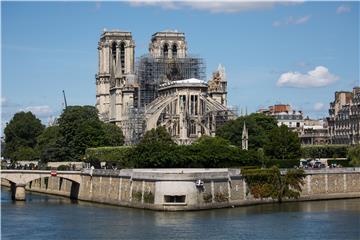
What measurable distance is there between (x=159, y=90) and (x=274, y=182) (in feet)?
154

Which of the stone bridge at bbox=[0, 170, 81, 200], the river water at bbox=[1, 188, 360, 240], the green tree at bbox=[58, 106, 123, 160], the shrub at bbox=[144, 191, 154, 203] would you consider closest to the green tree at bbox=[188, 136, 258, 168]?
the river water at bbox=[1, 188, 360, 240]

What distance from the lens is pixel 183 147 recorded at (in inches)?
2800

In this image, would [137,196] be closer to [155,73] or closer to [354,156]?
[354,156]

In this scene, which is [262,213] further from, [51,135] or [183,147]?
[51,135]

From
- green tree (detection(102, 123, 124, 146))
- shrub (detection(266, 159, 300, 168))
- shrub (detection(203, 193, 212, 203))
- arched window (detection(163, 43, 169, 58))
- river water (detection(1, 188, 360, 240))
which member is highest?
arched window (detection(163, 43, 169, 58))

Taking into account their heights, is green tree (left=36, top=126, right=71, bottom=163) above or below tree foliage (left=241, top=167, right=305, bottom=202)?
above

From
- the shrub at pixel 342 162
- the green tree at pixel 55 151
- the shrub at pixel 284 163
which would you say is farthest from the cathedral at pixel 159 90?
the shrub at pixel 284 163

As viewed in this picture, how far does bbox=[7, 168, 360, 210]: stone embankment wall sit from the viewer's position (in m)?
58.4

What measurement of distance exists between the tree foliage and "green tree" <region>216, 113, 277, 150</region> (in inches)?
926

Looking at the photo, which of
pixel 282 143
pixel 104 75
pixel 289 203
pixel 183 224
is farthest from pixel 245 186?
pixel 104 75

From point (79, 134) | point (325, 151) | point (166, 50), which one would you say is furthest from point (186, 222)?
point (166, 50)

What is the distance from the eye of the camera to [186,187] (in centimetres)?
5834

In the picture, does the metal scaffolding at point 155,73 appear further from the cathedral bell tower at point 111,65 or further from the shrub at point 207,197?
the shrub at point 207,197

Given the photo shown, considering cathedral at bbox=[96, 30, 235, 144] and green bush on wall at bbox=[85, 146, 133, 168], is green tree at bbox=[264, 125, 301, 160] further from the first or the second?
cathedral at bbox=[96, 30, 235, 144]
